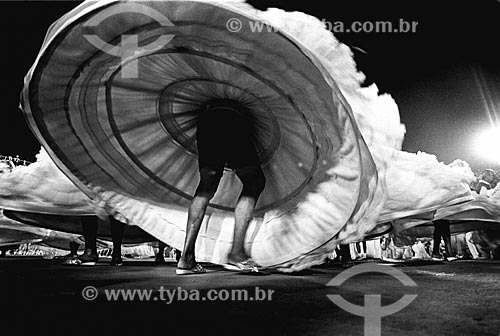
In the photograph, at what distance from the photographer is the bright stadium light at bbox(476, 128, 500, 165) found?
7.57 ft

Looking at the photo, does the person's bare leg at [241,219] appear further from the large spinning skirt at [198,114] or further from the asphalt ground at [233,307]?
the asphalt ground at [233,307]

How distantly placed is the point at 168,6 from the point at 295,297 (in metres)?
0.79

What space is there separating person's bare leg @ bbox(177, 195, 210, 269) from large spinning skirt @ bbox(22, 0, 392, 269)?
0.34m

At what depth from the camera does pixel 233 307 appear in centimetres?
88

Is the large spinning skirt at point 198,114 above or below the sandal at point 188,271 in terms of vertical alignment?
above

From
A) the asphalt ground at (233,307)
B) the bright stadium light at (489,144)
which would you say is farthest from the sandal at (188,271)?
the bright stadium light at (489,144)

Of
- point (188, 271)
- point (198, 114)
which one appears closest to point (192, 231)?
point (188, 271)

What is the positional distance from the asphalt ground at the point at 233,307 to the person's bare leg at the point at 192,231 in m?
0.18

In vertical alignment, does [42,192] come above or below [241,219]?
above

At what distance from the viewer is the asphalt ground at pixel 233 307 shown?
73 centimetres

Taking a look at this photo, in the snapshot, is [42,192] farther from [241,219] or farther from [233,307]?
[233,307]

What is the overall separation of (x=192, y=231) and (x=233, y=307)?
1.99 feet

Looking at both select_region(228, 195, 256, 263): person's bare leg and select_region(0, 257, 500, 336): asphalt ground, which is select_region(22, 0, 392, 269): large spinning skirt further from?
select_region(0, 257, 500, 336): asphalt ground

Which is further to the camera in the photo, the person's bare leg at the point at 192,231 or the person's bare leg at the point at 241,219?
the person's bare leg at the point at 241,219
